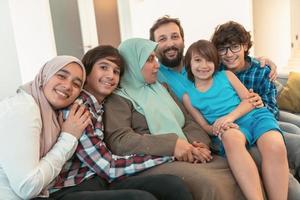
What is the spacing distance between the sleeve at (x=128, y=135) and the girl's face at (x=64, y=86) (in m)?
0.24

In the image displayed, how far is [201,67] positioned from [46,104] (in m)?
0.85

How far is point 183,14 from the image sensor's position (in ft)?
12.7

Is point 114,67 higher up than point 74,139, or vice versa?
point 114,67

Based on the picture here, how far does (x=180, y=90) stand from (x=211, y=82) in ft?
0.63

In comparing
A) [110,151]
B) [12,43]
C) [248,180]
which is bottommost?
[248,180]

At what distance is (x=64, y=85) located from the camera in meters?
1.36

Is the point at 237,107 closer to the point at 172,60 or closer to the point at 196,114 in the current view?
the point at 196,114

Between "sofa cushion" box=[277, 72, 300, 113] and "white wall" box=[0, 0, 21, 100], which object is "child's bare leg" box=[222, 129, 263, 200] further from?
"white wall" box=[0, 0, 21, 100]

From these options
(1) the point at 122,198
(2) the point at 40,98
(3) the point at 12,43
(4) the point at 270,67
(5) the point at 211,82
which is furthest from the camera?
(3) the point at 12,43

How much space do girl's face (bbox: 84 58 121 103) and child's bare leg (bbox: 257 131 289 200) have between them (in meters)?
0.80

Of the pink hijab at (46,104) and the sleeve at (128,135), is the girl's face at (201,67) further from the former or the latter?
the pink hijab at (46,104)

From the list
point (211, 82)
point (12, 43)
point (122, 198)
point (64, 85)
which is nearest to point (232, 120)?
point (211, 82)

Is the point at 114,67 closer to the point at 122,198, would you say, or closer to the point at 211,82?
the point at 211,82

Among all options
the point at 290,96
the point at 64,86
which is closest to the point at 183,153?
the point at 64,86
